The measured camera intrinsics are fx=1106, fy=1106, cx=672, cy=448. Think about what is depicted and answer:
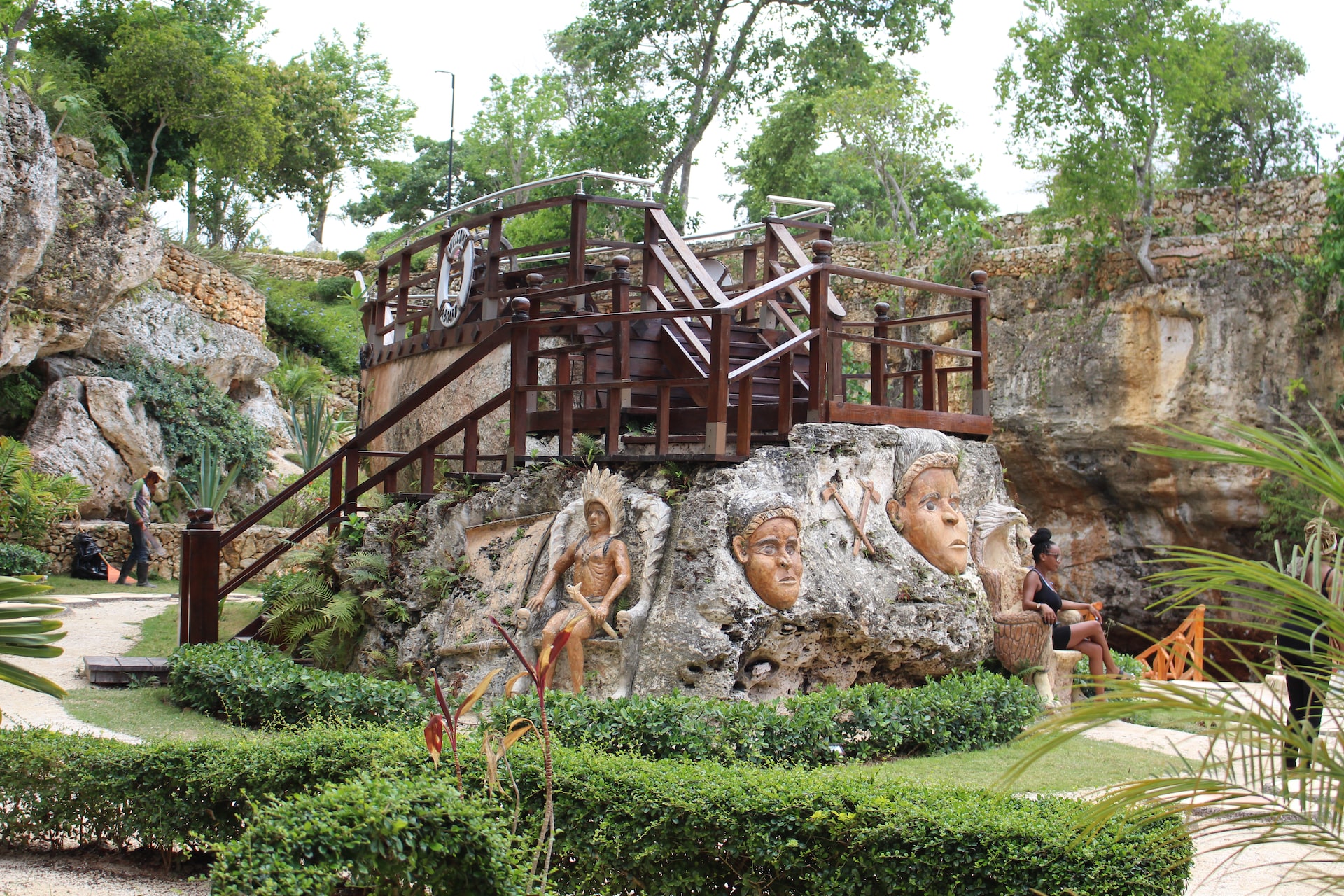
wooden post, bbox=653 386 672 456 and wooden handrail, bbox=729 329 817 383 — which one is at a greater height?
wooden handrail, bbox=729 329 817 383

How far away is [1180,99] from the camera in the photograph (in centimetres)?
1596

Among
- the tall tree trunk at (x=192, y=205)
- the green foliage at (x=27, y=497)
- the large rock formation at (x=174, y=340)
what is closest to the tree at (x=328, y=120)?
the tall tree trunk at (x=192, y=205)

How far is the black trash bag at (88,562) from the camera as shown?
51.3 ft

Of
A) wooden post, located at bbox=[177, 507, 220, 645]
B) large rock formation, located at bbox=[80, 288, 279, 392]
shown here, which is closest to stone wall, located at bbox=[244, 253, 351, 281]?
large rock formation, located at bbox=[80, 288, 279, 392]

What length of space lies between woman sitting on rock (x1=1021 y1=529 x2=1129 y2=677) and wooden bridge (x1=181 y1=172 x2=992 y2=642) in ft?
3.70

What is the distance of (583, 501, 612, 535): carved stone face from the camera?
7758 millimetres

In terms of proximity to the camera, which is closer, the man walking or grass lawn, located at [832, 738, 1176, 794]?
grass lawn, located at [832, 738, 1176, 794]

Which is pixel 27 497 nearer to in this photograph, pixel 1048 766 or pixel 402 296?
pixel 402 296

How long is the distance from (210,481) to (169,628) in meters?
7.25

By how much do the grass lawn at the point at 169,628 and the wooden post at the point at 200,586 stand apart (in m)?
0.67

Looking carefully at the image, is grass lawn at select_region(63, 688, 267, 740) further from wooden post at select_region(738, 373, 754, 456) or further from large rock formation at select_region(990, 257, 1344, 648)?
large rock formation at select_region(990, 257, 1344, 648)

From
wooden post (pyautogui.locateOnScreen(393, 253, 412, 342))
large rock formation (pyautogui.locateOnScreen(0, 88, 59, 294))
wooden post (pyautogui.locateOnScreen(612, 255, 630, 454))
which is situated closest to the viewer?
wooden post (pyautogui.locateOnScreen(612, 255, 630, 454))

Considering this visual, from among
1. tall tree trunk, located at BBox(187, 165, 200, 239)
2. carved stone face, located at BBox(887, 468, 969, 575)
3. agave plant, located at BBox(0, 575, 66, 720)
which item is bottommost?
agave plant, located at BBox(0, 575, 66, 720)

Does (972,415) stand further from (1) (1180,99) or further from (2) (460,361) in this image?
(1) (1180,99)
